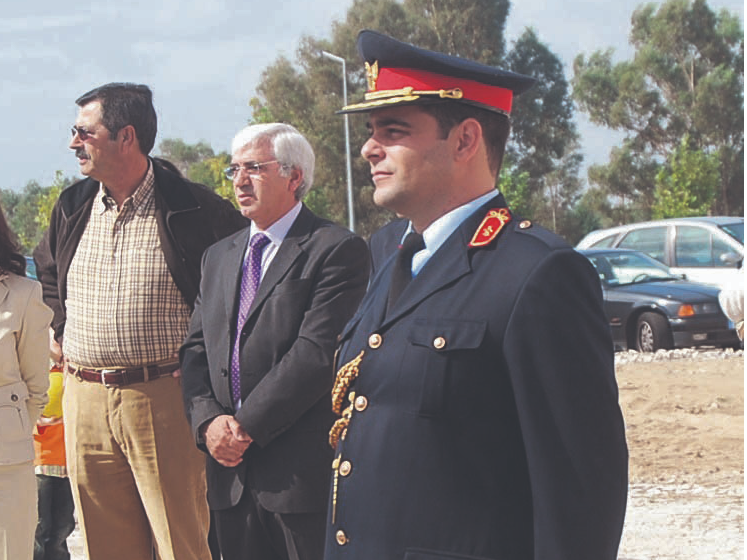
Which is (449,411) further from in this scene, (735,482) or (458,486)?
(735,482)

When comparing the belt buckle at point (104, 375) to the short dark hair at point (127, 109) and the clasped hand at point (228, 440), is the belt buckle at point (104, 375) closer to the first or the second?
the clasped hand at point (228, 440)

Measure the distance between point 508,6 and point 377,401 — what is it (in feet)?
182

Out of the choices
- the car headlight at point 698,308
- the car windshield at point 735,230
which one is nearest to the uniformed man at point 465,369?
the car headlight at point 698,308

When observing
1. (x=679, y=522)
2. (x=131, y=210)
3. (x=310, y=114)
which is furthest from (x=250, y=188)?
(x=310, y=114)

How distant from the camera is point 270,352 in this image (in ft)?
14.9

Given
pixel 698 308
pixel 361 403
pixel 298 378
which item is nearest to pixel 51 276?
pixel 298 378

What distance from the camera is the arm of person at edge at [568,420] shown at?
2484 millimetres

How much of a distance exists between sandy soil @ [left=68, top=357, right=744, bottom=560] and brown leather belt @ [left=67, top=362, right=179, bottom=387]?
2.32 metres

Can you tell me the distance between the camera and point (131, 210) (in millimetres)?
5277

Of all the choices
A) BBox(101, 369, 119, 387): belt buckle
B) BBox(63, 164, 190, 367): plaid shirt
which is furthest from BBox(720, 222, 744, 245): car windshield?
BBox(101, 369, 119, 387): belt buckle

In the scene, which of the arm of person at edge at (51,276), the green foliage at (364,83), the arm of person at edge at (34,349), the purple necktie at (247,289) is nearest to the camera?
the purple necktie at (247,289)

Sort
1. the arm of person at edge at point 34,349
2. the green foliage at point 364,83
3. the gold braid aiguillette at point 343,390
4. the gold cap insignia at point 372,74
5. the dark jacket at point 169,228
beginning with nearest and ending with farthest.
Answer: the gold braid aiguillette at point 343,390
the gold cap insignia at point 372,74
the arm of person at edge at point 34,349
the dark jacket at point 169,228
the green foliage at point 364,83

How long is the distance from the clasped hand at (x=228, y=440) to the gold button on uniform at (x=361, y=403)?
5.51 ft

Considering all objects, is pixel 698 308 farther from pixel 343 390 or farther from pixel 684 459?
pixel 343 390
